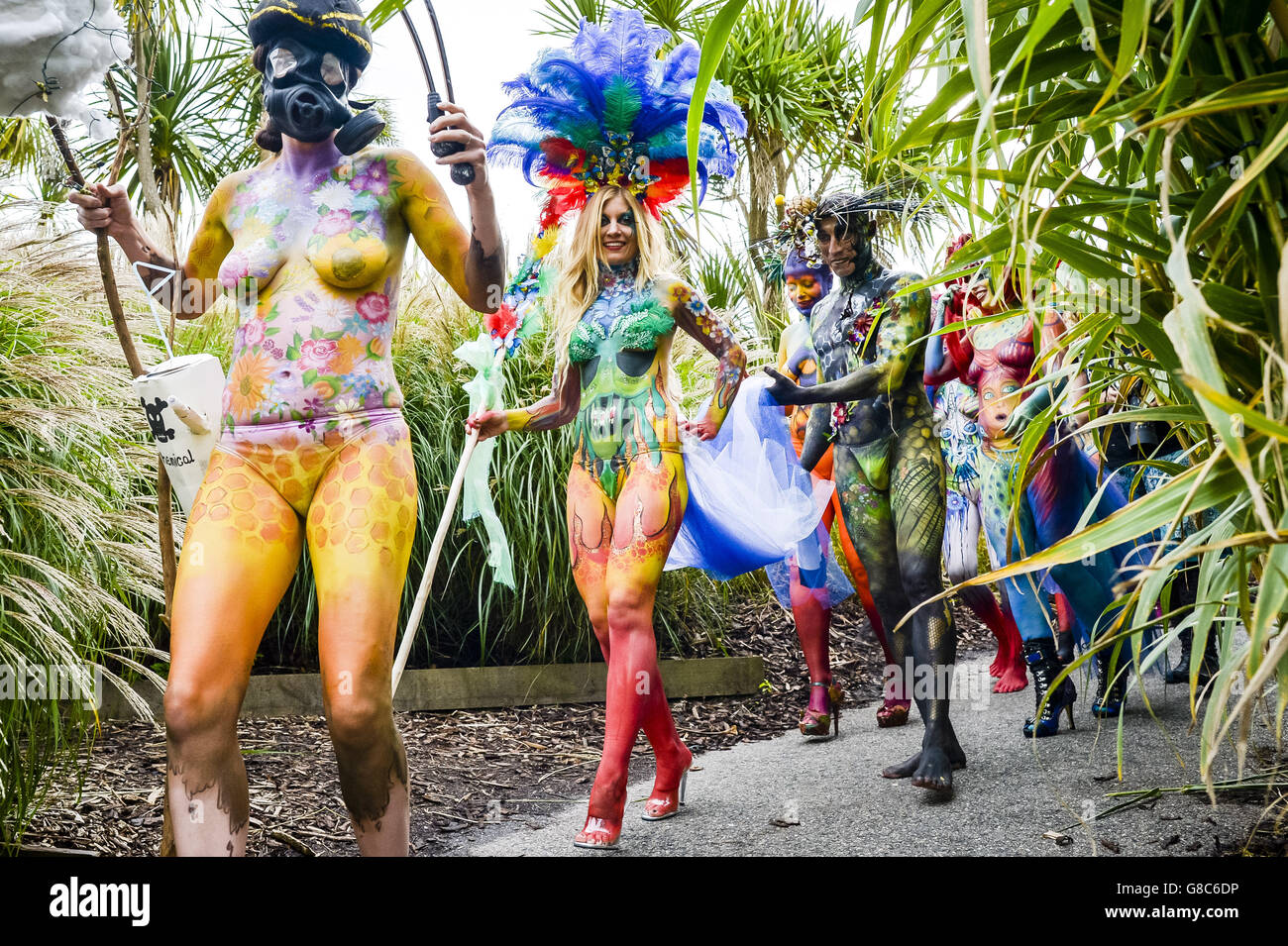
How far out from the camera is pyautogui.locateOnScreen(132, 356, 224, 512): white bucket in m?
2.45

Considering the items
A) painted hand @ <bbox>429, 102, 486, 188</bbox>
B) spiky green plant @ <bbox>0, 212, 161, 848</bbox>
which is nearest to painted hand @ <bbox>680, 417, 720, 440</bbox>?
painted hand @ <bbox>429, 102, 486, 188</bbox>

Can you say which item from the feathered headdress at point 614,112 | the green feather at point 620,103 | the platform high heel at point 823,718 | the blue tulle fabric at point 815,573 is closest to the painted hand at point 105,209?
the feathered headdress at point 614,112

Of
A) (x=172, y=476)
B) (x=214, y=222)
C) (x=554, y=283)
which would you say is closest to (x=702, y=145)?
(x=554, y=283)

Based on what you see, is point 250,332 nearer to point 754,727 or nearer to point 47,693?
point 47,693

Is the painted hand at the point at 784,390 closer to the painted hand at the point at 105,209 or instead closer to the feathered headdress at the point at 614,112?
the feathered headdress at the point at 614,112

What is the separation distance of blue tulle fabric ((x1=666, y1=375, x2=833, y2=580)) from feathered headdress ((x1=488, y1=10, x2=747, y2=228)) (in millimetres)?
1062

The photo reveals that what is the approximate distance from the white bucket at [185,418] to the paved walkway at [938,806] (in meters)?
1.64

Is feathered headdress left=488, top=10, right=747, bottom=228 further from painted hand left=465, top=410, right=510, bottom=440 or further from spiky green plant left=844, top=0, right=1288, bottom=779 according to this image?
spiky green plant left=844, top=0, right=1288, bottom=779

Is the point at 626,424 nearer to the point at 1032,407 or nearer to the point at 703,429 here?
the point at 703,429

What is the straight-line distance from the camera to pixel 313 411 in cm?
241

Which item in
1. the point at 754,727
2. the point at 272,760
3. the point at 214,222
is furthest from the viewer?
the point at 754,727

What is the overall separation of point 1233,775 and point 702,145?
112 inches

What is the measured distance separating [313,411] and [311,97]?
753mm
